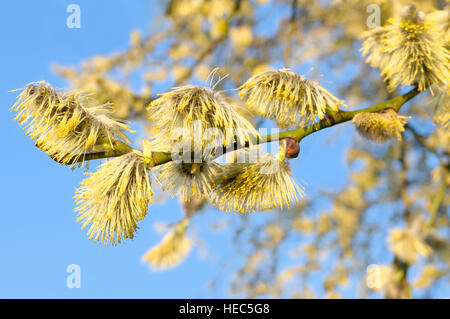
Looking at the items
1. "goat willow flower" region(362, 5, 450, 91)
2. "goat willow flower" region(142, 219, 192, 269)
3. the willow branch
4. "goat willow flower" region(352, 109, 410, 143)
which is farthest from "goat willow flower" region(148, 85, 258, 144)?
"goat willow flower" region(142, 219, 192, 269)

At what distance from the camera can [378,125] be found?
133 cm

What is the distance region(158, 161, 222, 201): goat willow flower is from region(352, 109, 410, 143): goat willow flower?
410 mm

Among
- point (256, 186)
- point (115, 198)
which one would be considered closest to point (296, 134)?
point (256, 186)

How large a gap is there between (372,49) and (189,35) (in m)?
1.85

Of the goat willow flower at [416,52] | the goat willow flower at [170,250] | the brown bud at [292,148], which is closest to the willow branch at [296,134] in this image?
the brown bud at [292,148]

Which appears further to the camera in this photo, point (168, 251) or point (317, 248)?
point (317, 248)

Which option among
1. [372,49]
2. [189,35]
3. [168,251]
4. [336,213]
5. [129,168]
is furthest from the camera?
[336,213]

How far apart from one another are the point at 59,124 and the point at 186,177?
12.8 inches

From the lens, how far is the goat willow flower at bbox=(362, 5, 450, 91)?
59.2 inches

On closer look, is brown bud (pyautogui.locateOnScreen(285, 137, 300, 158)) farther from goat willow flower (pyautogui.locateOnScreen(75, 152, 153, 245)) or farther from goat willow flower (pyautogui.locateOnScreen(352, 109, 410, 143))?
goat willow flower (pyautogui.locateOnScreen(75, 152, 153, 245))

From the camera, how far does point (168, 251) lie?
3076mm
